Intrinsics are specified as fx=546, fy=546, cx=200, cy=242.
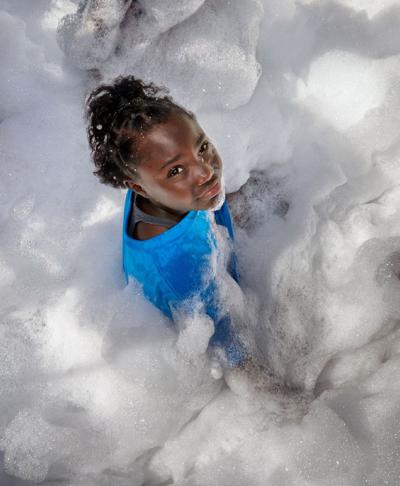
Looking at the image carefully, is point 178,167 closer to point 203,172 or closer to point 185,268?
point 203,172

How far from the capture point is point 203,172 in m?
1.29

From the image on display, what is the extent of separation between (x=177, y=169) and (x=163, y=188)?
6 centimetres

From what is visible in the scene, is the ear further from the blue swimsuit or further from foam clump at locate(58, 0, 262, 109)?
foam clump at locate(58, 0, 262, 109)

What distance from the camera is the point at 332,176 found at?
5.93ft

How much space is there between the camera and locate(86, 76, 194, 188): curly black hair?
1255mm

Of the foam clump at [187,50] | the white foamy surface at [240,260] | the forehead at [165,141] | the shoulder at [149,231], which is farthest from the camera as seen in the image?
the foam clump at [187,50]

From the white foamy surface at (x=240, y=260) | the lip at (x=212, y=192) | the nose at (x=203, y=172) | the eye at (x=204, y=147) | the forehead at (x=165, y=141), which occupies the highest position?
the forehead at (x=165, y=141)

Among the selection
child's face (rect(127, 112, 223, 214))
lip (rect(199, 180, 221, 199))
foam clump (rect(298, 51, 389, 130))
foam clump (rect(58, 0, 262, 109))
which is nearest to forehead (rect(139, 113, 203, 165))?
child's face (rect(127, 112, 223, 214))

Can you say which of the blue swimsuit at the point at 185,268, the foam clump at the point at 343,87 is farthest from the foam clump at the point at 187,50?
the blue swimsuit at the point at 185,268

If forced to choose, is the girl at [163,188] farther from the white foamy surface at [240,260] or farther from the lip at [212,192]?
the white foamy surface at [240,260]

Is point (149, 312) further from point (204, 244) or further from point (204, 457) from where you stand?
point (204, 457)

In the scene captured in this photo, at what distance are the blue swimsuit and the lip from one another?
74 millimetres

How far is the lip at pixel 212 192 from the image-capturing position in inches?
52.0

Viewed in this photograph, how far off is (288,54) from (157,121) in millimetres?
894
